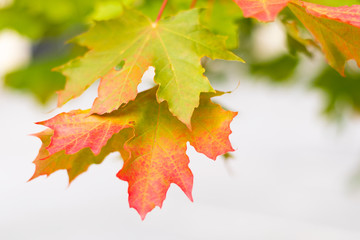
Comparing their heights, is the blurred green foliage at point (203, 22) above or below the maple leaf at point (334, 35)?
below

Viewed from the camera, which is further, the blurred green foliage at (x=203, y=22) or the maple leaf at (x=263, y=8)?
the blurred green foliage at (x=203, y=22)

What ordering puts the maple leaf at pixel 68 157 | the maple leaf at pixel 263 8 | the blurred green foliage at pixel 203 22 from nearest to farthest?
1. the maple leaf at pixel 263 8
2. the maple leaf at pixel 68 157
3. the blurred green foliage at pixel 203 22

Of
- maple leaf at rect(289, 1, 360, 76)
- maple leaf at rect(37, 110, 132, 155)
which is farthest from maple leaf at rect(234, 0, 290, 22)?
maple leaf at rect(37, 110, 132, 155)

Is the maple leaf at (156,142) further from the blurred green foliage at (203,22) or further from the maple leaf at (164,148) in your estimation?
the blurred green foliage at (203,22)

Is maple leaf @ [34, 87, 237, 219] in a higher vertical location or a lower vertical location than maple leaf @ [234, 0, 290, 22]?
lower

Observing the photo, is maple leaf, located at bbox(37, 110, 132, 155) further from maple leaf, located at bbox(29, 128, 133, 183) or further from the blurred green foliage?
the blurred green foliage

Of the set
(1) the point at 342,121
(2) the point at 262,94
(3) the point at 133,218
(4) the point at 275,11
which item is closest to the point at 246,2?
(4) the point at 275,11

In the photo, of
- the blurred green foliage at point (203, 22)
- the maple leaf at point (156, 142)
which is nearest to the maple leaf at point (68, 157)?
the maple leaf at point (156, 142)

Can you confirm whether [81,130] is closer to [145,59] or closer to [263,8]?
[145,59]
